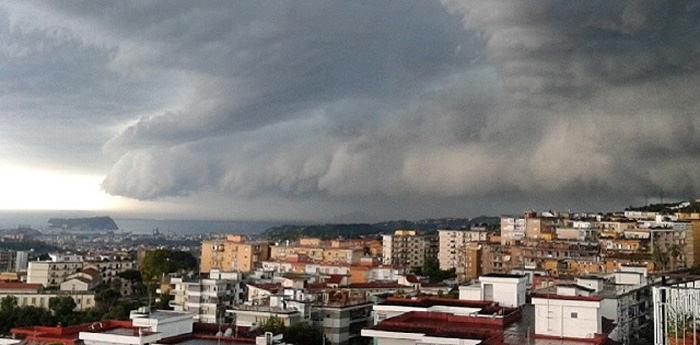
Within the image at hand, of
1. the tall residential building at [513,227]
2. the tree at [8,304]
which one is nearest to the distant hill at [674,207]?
the tall residential building at [513,227]

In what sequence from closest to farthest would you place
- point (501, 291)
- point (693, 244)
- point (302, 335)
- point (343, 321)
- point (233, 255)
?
point (501, 291)
point (302, 335)
point (343, 321)
point (693, 244)
point (233, 255)

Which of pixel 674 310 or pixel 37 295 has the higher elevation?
pixel 674 310

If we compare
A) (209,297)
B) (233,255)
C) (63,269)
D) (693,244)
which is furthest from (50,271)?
(693,244)

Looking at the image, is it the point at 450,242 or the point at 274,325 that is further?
the point at 450,242

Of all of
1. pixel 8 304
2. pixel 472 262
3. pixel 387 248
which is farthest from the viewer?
pixel 387 248

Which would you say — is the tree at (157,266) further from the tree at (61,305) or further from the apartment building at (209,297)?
the apartment building at (209,297)

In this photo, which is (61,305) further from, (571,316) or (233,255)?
(571,316)
